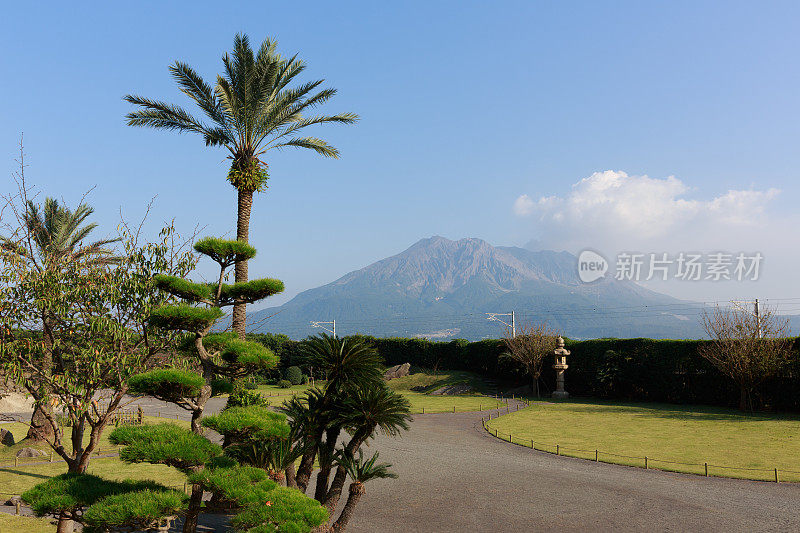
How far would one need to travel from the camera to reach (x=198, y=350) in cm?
1018

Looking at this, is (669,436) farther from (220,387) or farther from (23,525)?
(23,525)

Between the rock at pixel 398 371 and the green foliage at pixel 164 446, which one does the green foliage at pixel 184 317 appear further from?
the rock at pixel 398 371

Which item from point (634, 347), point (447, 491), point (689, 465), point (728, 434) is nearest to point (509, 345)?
point (634, 347)

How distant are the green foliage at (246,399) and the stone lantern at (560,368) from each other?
31.1 meters

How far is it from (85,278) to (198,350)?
4273 millimetres

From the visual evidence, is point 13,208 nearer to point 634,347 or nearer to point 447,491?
point 447,491

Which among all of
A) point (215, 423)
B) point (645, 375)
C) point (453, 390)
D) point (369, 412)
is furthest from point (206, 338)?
point (453, 390)

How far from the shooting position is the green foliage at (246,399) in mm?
10895

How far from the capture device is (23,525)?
11.6 m

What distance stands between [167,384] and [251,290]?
2398mm

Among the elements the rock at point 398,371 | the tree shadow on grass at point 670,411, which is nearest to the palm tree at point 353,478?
the tree shadow on grass at point 670,411

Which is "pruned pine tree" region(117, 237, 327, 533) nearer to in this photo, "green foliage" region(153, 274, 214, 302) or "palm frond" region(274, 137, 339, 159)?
"green foliage" region(153, 274, 214, 302)

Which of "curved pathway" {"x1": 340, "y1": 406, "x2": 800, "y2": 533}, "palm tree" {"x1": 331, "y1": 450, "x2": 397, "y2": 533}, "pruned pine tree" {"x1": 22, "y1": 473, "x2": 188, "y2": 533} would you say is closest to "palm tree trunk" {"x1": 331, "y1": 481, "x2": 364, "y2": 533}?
"palm tree" {"x1": 331, "y1": 450, "x2": 397, "y2": 533}

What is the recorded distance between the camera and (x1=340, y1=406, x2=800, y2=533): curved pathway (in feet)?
39.4
